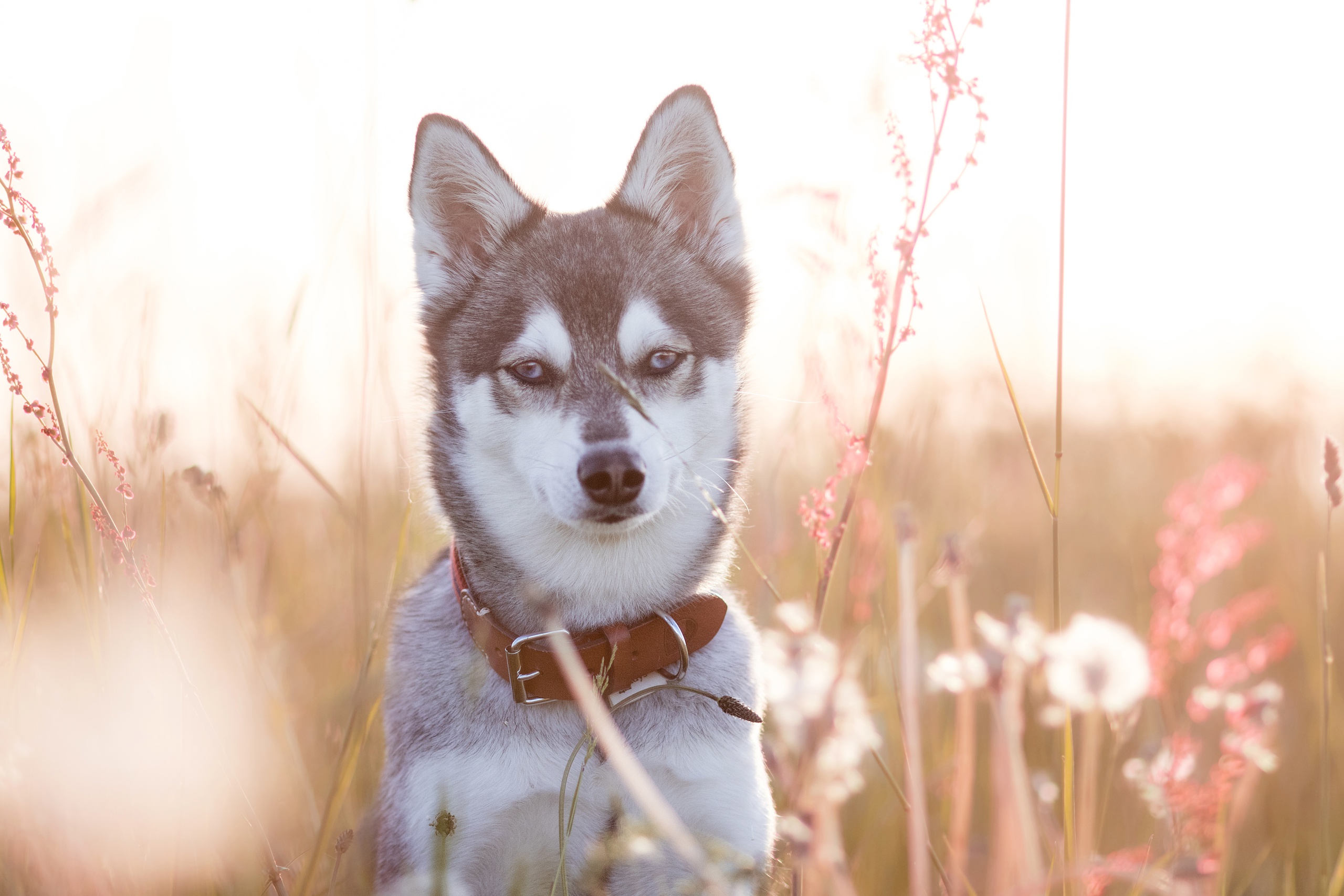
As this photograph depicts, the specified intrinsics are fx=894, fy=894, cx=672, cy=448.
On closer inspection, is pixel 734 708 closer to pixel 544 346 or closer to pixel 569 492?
pixel 569 492

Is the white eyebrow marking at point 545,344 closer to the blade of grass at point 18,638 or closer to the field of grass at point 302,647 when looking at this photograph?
the field of grass at point 302,647

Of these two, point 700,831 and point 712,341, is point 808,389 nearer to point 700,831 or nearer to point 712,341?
point 712,341

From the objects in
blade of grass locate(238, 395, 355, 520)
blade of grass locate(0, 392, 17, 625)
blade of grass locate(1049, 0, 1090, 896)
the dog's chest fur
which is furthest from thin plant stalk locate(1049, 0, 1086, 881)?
blade of grass locate(0, 392, 17, 625)

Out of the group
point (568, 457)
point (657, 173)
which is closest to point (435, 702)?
point (568, 457)

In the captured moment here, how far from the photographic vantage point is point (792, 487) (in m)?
5.70

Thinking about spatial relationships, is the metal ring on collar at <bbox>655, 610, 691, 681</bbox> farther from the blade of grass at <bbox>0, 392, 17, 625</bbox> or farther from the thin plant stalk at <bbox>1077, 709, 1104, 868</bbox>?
the blade of grass at <bbox>0, 392, 17, 625</bbox>

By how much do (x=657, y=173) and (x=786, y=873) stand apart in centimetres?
250

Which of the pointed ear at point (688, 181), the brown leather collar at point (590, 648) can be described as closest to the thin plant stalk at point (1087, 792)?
the brown leather collar at point (590, 648)

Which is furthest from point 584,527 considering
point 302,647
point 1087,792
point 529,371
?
point 302,647

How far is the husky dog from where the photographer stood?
2.48 m

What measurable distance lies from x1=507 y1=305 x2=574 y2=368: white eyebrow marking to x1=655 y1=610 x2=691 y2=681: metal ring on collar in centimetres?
92

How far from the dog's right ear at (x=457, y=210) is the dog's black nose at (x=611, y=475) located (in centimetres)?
113

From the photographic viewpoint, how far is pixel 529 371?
3031 mm

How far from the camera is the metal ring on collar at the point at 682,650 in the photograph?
2.49 metres
